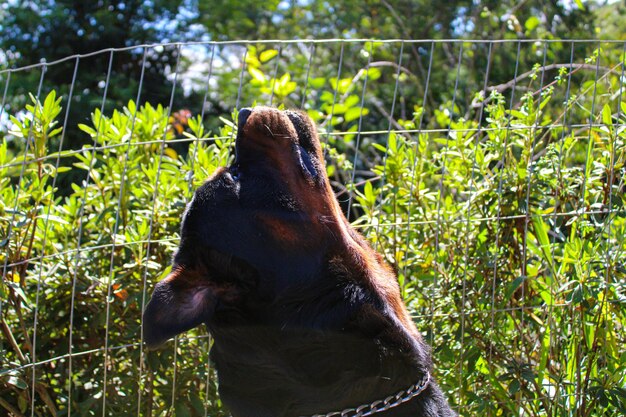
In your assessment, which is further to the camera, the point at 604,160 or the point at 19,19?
the point at 19,19

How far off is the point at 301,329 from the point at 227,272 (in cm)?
28

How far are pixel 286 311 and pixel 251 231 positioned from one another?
264 mm

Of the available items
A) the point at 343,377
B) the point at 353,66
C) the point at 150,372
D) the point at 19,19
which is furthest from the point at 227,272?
the point at 19,19

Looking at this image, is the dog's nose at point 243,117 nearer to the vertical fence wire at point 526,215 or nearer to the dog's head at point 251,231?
the dog's head at point 251,231

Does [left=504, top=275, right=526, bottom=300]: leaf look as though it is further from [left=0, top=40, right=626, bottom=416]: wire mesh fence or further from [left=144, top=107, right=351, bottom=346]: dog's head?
[left=144, top=107, right=351, bottom=346]: dog's head

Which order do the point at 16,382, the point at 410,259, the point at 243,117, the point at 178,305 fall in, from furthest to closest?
the point at 410,259, the point at 16,382, the point at 243,117, the point at 178,305

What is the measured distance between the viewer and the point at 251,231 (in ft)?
8.68

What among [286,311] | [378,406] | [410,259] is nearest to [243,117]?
[286,311]

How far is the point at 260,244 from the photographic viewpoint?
104 inches

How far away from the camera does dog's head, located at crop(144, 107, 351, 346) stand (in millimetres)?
2629

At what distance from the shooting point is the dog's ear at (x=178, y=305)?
7.97ft

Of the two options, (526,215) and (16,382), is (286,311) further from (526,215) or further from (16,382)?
(526,215)

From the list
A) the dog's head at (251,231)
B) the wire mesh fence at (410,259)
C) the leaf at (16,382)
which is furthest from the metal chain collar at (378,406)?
the leaf at (16,382)

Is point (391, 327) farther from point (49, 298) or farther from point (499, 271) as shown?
point (49, 298)
